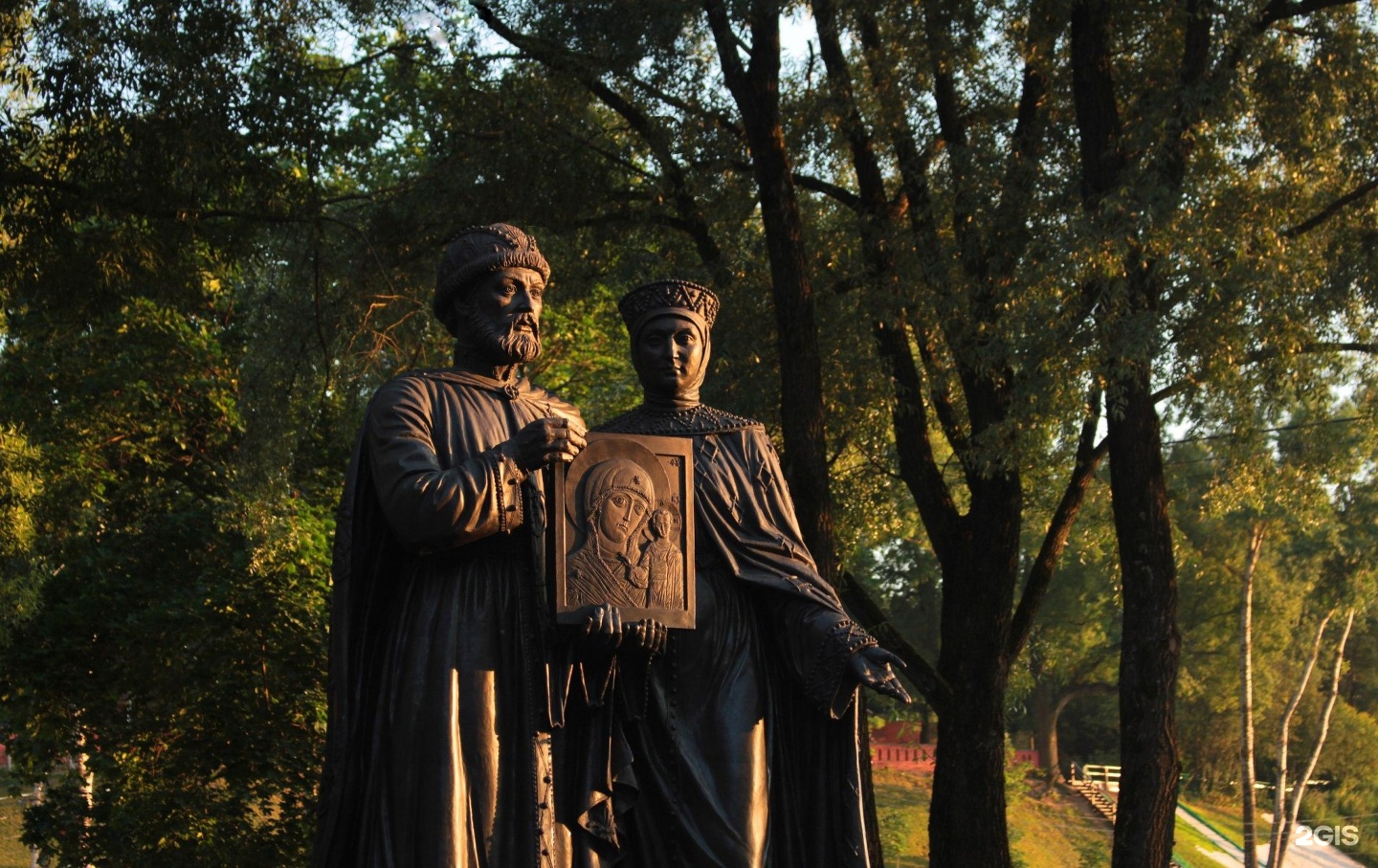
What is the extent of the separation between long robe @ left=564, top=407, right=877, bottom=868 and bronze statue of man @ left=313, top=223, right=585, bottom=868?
32cm

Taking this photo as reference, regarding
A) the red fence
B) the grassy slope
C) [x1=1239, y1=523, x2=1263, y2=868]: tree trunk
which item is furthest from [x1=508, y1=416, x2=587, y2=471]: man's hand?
the red fence

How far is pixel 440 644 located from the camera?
5301 mm

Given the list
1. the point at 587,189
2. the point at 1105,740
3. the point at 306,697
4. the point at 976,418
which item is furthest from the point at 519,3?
the point at 1105,740

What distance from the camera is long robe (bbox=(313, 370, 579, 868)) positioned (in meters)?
5.17

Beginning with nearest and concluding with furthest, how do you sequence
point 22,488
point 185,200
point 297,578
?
point 185,200 → point 22,488 → point 297,578

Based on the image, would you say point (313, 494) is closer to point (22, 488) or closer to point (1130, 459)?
point (22, 488)

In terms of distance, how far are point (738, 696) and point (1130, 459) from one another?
964 centimetres

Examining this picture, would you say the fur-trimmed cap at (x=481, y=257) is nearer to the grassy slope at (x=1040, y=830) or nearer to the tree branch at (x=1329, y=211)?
the tree branch at (x=1329, y=211)

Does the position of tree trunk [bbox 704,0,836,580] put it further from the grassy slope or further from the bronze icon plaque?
the grassy slope

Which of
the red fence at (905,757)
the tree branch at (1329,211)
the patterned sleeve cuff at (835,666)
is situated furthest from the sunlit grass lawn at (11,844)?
the patterned sleeve cuff at (835,666)

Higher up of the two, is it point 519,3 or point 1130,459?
point 519,3

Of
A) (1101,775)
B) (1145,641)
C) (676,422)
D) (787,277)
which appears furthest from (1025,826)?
(676,422)

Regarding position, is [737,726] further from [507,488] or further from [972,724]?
[972,724]

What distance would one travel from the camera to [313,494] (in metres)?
20.9
